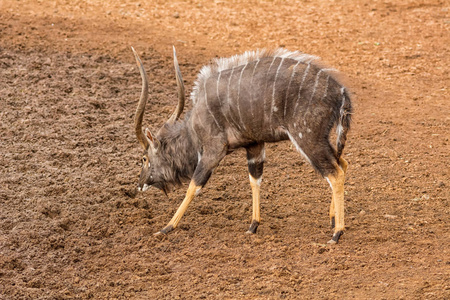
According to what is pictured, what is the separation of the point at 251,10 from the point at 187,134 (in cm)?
682

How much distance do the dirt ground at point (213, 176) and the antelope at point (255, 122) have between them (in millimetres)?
398

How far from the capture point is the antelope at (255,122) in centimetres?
515

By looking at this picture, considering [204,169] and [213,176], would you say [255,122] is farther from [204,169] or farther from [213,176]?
[213,176]

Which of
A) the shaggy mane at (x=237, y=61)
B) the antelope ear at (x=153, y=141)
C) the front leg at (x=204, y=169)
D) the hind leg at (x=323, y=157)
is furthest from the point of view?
the antelope ear at (x=153, y=141)

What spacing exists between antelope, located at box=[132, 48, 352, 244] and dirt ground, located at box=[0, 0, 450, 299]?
1.31ft

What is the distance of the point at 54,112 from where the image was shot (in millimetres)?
8164

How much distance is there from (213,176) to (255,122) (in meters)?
1.69

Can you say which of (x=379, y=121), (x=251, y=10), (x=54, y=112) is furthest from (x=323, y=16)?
(x=54, y=112)

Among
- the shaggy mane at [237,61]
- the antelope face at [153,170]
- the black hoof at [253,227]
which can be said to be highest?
the shaggy mane at [237,61]

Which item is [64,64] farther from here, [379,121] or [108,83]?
[379,121]

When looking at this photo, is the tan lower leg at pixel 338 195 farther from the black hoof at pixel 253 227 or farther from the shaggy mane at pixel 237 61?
the shaggy mane at pixel 237 61

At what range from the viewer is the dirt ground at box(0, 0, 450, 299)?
4.92m

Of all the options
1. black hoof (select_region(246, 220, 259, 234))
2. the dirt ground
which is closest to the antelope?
black hoof (select_region(246, 220, 259, 234))

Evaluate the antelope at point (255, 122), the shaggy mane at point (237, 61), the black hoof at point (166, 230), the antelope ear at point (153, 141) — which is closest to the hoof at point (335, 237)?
the antelope at point (255, 122)
